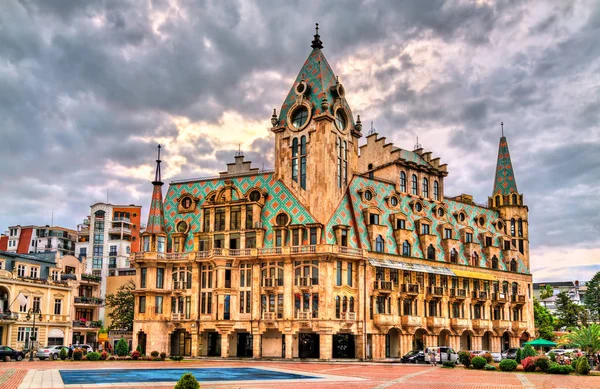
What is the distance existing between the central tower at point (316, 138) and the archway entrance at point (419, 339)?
17.9 m

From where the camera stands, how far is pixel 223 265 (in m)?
73.8

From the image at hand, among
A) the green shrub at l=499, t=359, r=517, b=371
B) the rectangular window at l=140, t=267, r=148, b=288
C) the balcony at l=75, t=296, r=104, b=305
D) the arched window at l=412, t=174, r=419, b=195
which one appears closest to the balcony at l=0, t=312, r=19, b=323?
the rectangular window at l=140, t=267, r=148, b=288

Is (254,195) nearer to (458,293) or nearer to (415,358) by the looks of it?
(415,358)

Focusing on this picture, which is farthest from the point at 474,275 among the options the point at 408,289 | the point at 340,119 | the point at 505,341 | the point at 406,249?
the point at 340,119

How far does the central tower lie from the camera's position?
74.3 meters

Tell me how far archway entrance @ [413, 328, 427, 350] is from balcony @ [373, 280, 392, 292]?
25.2ft

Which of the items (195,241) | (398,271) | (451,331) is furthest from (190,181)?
(451,331)

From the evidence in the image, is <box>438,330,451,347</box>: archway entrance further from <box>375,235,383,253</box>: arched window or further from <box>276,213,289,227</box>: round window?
<box>276,213,289,227</box>: round window

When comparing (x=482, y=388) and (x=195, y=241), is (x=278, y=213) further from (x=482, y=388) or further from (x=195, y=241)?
(x=482, y=388)

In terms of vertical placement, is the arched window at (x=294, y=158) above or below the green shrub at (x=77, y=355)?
above

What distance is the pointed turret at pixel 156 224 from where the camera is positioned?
7812 cm

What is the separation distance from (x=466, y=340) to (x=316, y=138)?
32.5 meters

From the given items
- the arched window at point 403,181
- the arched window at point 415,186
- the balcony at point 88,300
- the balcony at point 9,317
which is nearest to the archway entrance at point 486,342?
the arched window at point 415,186

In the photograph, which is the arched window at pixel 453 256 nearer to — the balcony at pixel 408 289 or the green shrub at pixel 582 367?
the balcony at pixel 408 289
